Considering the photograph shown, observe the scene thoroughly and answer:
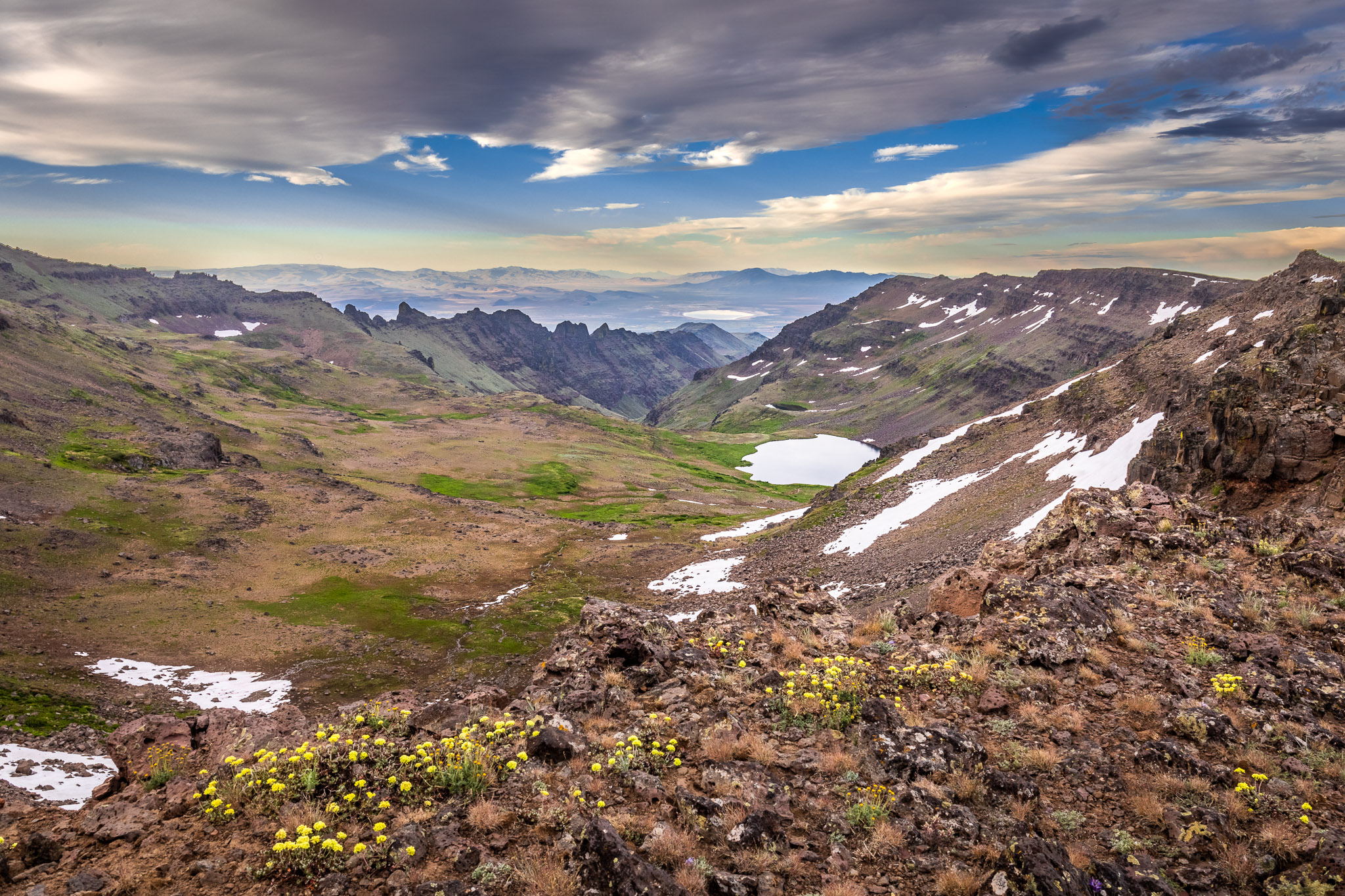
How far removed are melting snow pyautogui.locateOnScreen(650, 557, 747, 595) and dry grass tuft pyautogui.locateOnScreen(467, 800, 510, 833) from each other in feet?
171

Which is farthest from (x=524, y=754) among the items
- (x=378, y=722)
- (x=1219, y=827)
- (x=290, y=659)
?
(x=290, y=659)

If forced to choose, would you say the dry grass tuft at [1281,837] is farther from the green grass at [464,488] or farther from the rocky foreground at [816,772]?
the green grass at [464,488]

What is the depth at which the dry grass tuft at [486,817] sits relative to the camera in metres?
9.87

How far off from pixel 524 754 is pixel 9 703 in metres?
43.2

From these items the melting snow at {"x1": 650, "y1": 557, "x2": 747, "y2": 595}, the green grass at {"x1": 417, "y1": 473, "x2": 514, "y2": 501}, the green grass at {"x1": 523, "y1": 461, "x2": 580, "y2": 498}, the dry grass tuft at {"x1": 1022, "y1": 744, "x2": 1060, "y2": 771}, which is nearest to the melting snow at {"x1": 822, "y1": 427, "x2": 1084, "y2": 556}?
the melting snow at {"x1": 650, "y1": 557, "x2": 747, "y2": 595}

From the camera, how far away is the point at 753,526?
107250 mm

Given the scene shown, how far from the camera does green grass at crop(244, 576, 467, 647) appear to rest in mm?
58938

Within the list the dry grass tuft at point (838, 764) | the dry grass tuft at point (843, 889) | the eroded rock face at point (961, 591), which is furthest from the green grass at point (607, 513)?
the dry grass tuft at point (843, 889)

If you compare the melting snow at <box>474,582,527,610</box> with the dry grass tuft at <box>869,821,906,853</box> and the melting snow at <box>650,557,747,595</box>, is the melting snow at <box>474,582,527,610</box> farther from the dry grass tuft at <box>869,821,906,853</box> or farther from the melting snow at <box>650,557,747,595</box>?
the dry grass tuft at <box>869,821,906,853</box>

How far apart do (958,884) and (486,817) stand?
729 cm

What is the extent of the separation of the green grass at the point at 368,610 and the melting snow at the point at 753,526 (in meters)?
46.7

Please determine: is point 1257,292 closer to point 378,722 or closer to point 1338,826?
point 1338,826

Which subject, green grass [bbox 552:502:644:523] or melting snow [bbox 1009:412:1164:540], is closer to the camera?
melting snow [bbox 1009:412:1164:540]

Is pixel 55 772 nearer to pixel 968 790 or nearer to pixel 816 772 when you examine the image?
pixel 816 772
